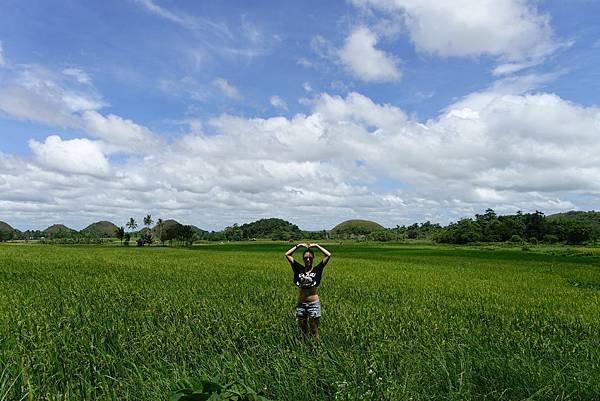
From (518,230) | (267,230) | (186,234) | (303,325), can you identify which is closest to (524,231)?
(518,230)

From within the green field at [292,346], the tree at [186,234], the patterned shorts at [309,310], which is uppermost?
the tree at [186,234]

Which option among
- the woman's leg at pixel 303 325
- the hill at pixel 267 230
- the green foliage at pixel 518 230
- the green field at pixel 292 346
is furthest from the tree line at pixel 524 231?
the woman's leg at pixel 303 325

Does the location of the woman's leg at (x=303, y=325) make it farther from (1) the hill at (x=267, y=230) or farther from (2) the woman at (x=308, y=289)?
(1) the hill at (x=267, y=230)

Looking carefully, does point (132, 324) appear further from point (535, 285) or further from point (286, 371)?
point (535, 285)

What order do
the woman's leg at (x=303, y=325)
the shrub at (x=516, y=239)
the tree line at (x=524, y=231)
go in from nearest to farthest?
1. the woman's leg at (x=303, y=325)
2. the tree line at (x=524, y=231)
3. the shrub at (x=516, y=239)

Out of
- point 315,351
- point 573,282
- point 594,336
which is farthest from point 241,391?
→ point 573,282

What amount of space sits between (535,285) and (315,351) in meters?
18.2

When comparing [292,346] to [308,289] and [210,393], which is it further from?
[210,393]

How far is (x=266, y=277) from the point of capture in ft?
70.5

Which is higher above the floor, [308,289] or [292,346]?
[308,289]

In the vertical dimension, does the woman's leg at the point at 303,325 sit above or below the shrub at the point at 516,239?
below

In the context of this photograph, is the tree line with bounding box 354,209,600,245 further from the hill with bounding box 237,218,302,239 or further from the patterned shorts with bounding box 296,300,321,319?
the patterned shorts with bounding box 296,300,321,319

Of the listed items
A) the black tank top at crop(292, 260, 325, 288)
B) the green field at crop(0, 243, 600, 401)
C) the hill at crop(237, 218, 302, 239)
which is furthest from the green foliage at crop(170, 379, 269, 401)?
the hill at crop(237, 218, 302, 239)

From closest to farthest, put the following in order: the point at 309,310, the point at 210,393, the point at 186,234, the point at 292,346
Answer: the point at 210,393 < the point at 292,346 < the point at 309,310 < the point at 186,234
